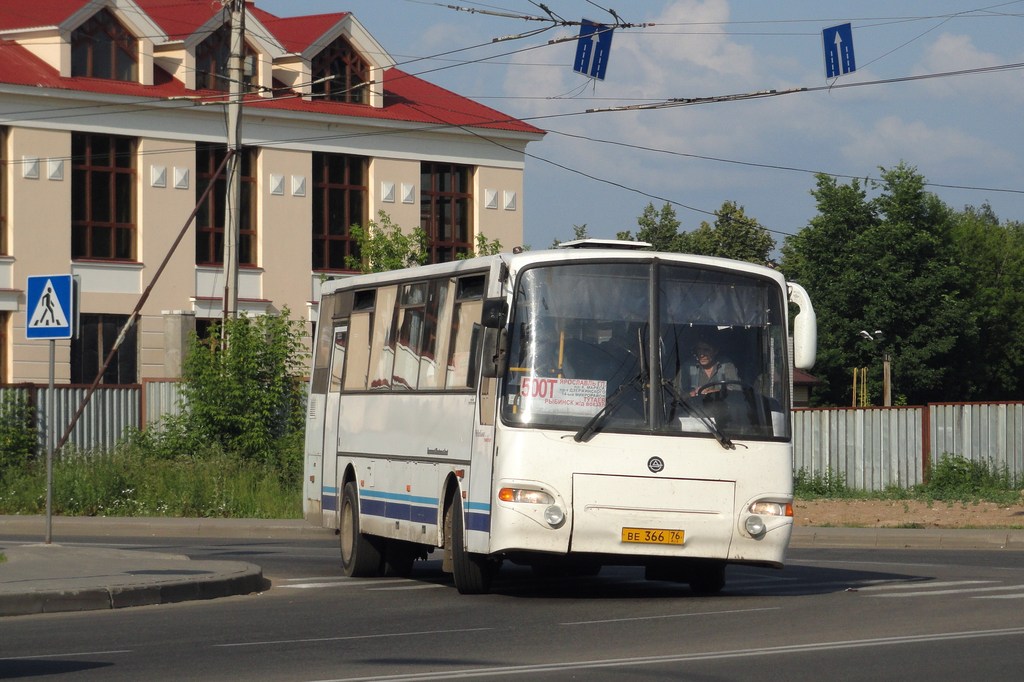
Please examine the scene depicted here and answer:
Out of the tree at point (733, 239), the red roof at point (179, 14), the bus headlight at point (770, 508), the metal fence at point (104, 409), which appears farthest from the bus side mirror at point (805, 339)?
the tree at point (733, 239)

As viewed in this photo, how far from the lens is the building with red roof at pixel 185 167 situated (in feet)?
144

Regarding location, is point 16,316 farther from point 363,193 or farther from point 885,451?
point 885,451

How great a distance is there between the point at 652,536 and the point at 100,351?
108ft

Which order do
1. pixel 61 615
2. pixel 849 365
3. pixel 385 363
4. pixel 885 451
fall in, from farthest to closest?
pixel 849 365 → pixel 885 451 → pixel 385 363 → pixel 61 615

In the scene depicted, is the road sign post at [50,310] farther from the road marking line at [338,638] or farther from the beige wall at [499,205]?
the beige wall at [499,205]

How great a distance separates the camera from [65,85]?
44000mm

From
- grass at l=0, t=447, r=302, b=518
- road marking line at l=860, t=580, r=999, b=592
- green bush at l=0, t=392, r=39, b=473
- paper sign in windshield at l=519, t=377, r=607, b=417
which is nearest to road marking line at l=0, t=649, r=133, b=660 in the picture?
paper sign in windshield at l=519, t=377, r=607, b=417

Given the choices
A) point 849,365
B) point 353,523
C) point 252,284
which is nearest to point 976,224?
point 849,365

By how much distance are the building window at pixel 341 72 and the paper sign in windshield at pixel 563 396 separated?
35.5 meters

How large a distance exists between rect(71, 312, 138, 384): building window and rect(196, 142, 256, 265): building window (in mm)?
3006

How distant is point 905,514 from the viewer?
28812 millimetres

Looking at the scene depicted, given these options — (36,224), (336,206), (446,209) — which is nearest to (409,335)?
(36,224)

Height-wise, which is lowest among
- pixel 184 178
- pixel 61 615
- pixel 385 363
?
pixel 61 615

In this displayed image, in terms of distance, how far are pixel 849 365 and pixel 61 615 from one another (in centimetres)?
7403
